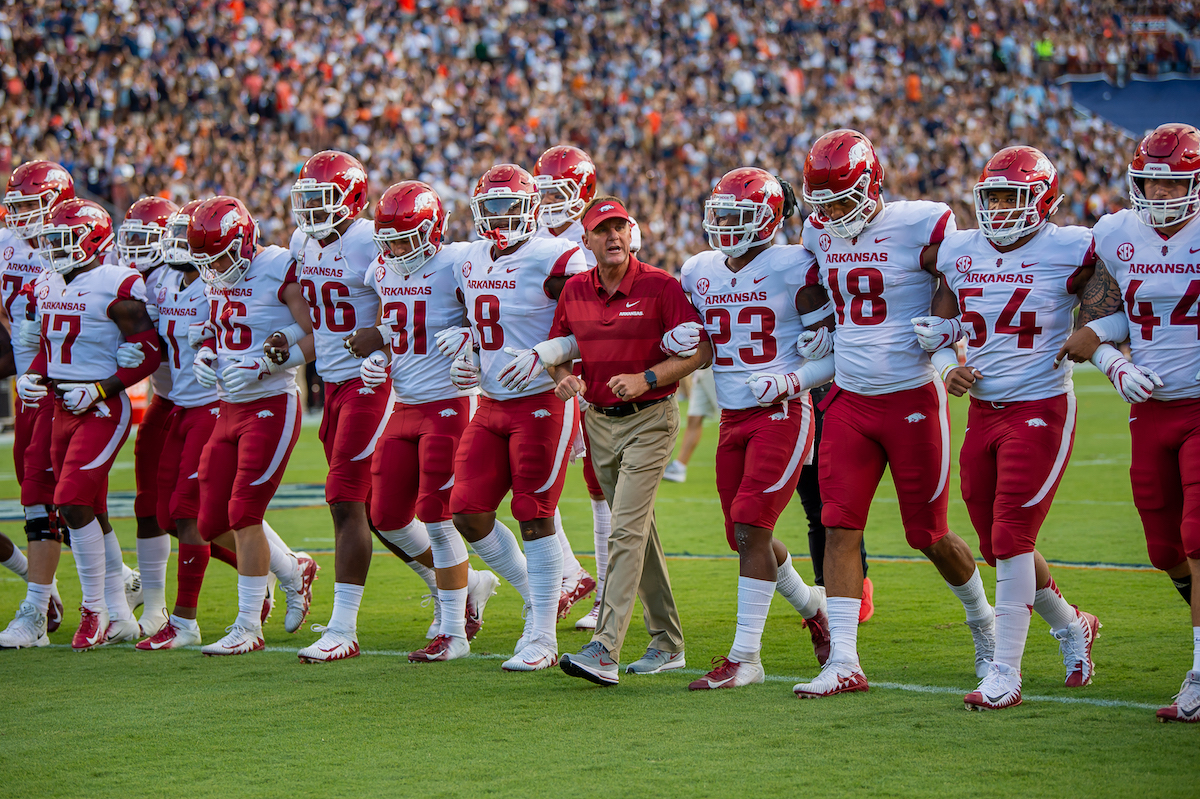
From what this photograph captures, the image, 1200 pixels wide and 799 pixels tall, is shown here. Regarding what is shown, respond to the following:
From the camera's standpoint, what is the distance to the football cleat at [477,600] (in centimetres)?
646

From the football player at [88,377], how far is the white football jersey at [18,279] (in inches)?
14.9

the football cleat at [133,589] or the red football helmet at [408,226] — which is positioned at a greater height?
the red football helmet at [408,226]

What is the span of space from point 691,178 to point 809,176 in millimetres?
20713

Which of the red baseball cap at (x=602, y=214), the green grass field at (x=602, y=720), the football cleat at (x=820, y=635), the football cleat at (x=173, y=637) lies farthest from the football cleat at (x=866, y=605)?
the football cleat at (x=173, y=637)

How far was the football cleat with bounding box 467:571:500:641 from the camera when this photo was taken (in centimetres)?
646

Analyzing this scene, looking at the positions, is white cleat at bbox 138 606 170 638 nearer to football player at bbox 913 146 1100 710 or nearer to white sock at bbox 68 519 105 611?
white sock at bbox 68 519 105 611

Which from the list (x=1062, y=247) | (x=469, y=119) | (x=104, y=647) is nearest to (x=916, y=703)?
(x=1062, y=247)

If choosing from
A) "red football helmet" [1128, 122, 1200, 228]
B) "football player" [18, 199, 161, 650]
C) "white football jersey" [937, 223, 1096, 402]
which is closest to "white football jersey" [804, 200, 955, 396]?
"white football jersey" [937, 223, 1096, 402]

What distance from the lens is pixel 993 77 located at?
29.4 m

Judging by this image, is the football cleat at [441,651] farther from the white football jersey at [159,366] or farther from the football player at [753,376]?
the white football jersey at [159,366]

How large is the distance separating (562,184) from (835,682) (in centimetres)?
320

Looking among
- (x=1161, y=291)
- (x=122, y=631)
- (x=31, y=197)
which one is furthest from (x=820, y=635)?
(x=31, y=197)

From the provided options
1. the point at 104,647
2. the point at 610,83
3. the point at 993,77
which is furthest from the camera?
the point at 993,77

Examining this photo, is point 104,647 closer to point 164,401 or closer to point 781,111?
point 164,401
